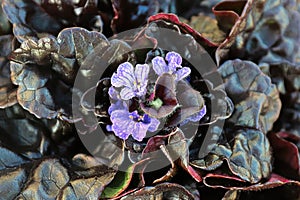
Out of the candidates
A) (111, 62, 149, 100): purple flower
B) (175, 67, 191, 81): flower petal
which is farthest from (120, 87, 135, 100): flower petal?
(175, 67, 191, 81): flower petal

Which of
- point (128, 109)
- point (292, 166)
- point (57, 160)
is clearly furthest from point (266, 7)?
point (57, 160)

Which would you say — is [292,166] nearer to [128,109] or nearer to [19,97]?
[128,109]

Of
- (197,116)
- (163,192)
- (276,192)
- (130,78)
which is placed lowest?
(276,192)

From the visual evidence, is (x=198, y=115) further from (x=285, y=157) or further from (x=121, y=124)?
(x=285, y=157)

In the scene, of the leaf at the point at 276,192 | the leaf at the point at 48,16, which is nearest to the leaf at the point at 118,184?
the leaf at the point at 276,192

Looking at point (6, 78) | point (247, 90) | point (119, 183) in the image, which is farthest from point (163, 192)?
point (6, 78)

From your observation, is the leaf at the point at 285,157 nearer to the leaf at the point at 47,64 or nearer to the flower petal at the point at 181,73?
the flower petal at the point at 181,73
